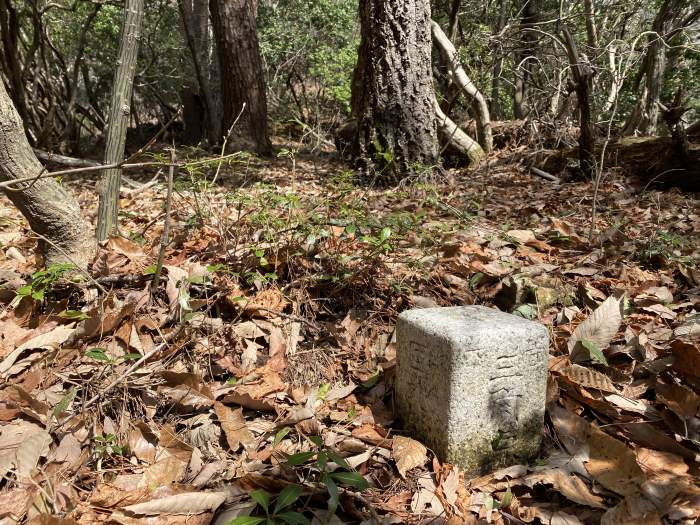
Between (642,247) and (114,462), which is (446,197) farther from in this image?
(114,462)

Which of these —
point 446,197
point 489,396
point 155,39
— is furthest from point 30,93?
point 489,396

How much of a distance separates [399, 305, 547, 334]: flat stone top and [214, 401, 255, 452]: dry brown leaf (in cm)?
76

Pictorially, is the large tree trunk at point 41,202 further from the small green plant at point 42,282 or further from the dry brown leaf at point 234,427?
the dry brown leaf at point 234,427

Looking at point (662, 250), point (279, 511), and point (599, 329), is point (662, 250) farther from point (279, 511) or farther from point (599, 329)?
point (279, 511)

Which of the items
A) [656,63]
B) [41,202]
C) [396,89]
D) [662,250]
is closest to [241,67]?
[396,89]

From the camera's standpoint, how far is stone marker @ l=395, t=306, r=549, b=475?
1707mm

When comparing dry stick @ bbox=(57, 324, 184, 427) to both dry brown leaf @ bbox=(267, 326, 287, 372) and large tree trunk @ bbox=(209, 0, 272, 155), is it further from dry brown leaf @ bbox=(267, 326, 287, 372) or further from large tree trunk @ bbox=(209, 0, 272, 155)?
large tree trunk @ bbox=(209, 0, 272, 155)

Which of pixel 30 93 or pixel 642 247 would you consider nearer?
pixel 642 247

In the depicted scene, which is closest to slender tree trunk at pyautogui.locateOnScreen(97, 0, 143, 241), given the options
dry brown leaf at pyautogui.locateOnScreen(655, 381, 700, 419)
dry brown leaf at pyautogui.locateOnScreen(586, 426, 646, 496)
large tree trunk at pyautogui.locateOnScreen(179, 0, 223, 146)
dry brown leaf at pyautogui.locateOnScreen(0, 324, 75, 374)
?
dry brown leaf at pyautogui.locateOnScreen(0, 324, 75, 374)

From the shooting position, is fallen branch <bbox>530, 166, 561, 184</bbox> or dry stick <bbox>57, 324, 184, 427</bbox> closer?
dry stick <bbox>57, 324, 184, 427</bbox>

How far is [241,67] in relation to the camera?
5836mm

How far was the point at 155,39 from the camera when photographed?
1139 centimetres

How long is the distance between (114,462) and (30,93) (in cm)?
724

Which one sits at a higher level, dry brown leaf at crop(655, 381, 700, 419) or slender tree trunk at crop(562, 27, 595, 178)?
slender tree trunk at crop(562, 27, 595, 178)
